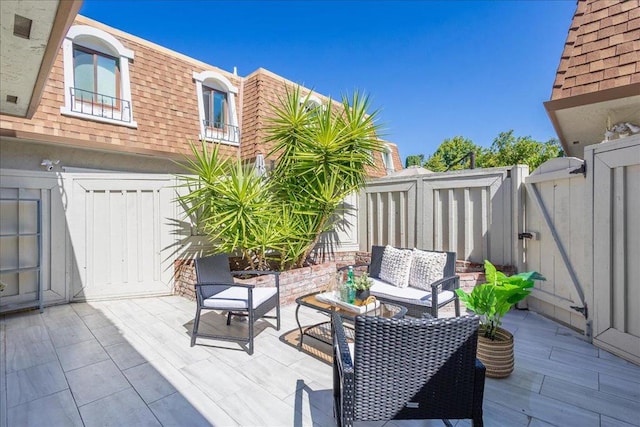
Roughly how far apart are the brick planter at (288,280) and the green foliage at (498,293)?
255cm

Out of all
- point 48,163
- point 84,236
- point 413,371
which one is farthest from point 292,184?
point 48,163

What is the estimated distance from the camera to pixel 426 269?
3.99 m

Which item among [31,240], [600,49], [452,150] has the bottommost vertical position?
[31,240]

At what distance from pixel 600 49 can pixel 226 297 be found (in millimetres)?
5389

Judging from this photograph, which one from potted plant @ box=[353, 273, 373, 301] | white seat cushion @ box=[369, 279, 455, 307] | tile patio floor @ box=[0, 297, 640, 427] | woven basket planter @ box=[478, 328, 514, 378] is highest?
potted plant @ box=[353, 273, 373, 301]

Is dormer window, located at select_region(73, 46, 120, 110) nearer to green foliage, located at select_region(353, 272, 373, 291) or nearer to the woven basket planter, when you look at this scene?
green foliage, located at select_region(353, 272, 373, 291)

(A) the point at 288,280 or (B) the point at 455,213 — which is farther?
(B) the point at 455,213

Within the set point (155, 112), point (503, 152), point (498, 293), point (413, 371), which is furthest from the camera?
point (503, 152)

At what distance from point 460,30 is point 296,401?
985 centimetres

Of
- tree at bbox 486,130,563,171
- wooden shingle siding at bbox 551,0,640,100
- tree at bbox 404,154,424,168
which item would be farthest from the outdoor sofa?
tree at bbox 404,154,424,168

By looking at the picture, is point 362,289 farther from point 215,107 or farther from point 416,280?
point 215,107

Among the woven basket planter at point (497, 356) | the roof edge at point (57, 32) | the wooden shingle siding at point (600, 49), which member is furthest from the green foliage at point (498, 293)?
the roof edge at point (57, 32)

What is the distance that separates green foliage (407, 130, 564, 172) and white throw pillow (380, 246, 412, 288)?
46.4 ft

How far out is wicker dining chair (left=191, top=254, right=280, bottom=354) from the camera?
3.28m
